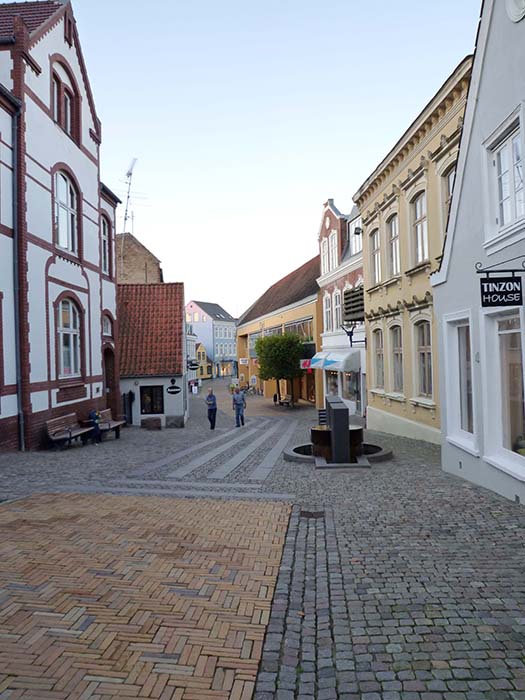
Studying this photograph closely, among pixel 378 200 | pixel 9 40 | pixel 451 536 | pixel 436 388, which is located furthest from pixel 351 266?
pixel 451 536

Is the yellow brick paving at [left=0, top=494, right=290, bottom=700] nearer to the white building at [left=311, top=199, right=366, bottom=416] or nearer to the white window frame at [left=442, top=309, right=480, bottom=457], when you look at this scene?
the white window frame at [left=442, top=309, right=480, bottom=457]

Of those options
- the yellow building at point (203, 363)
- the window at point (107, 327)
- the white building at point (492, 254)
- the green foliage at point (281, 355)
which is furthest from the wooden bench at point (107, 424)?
the yellow building at point (203, 363)

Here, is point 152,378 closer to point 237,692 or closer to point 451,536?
point 451,536

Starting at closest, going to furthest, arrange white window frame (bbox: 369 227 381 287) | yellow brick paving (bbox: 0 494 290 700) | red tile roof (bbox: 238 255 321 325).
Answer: yellow brick paving (bbox: 0 494 290 700)
white window frame (bbox: 369 227 381 287)
red tile roof (bbox: 238 255 321 325)

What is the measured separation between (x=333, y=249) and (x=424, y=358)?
15.1m

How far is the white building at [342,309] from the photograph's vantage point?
2425 centimetres

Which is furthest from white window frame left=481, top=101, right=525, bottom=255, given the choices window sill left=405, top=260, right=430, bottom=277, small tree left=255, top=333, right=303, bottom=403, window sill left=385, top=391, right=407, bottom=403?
small tree left=255, top=333, right=303, bottom=403

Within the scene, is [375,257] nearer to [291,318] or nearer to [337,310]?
[337,310]

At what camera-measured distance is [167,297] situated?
89.2ft

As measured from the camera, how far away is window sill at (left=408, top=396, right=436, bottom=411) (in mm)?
14619

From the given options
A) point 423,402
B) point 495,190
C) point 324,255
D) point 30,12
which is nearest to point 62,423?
point 423,402

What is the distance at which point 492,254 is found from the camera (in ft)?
26.5

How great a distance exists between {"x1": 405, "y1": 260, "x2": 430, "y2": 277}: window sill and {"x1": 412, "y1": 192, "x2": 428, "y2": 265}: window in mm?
247

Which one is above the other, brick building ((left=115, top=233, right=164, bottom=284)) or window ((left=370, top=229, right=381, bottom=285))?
brick building ((left=115, top=233, right=164, bottom=284))
